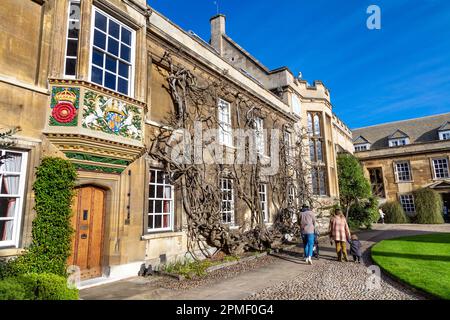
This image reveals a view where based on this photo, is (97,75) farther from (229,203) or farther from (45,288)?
(229,203)

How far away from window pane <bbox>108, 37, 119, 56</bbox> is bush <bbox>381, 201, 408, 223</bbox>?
100.0 feet

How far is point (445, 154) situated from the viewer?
29.5 m

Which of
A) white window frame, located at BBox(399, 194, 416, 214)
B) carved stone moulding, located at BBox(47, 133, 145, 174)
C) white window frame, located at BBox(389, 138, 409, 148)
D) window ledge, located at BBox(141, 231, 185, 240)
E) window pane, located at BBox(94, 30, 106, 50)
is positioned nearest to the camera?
carved stone moulding, located at BBox(47, 133, 145, 174)

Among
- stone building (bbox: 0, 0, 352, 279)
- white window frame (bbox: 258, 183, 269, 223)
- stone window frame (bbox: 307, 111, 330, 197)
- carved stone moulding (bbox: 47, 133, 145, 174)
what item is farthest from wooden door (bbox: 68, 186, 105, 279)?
stone window frame (bbox: 307, 111, 330, 197)

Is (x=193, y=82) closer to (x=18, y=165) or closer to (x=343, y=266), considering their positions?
(x=18, y=165)

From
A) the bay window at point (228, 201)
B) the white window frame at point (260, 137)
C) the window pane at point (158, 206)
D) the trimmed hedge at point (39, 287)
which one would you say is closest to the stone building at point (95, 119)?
the window pane at point (158, 206)

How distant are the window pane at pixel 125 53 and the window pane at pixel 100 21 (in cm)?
69

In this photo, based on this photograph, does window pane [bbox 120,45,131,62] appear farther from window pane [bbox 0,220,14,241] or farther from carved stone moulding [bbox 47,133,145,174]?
window pane [bbox 0,220,14,241]

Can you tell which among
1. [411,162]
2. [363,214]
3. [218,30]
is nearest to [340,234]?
[363,214]

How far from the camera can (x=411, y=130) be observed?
36.5m

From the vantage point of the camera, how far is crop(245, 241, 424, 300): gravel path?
574cm

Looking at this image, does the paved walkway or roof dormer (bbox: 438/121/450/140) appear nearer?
the paved walkway
